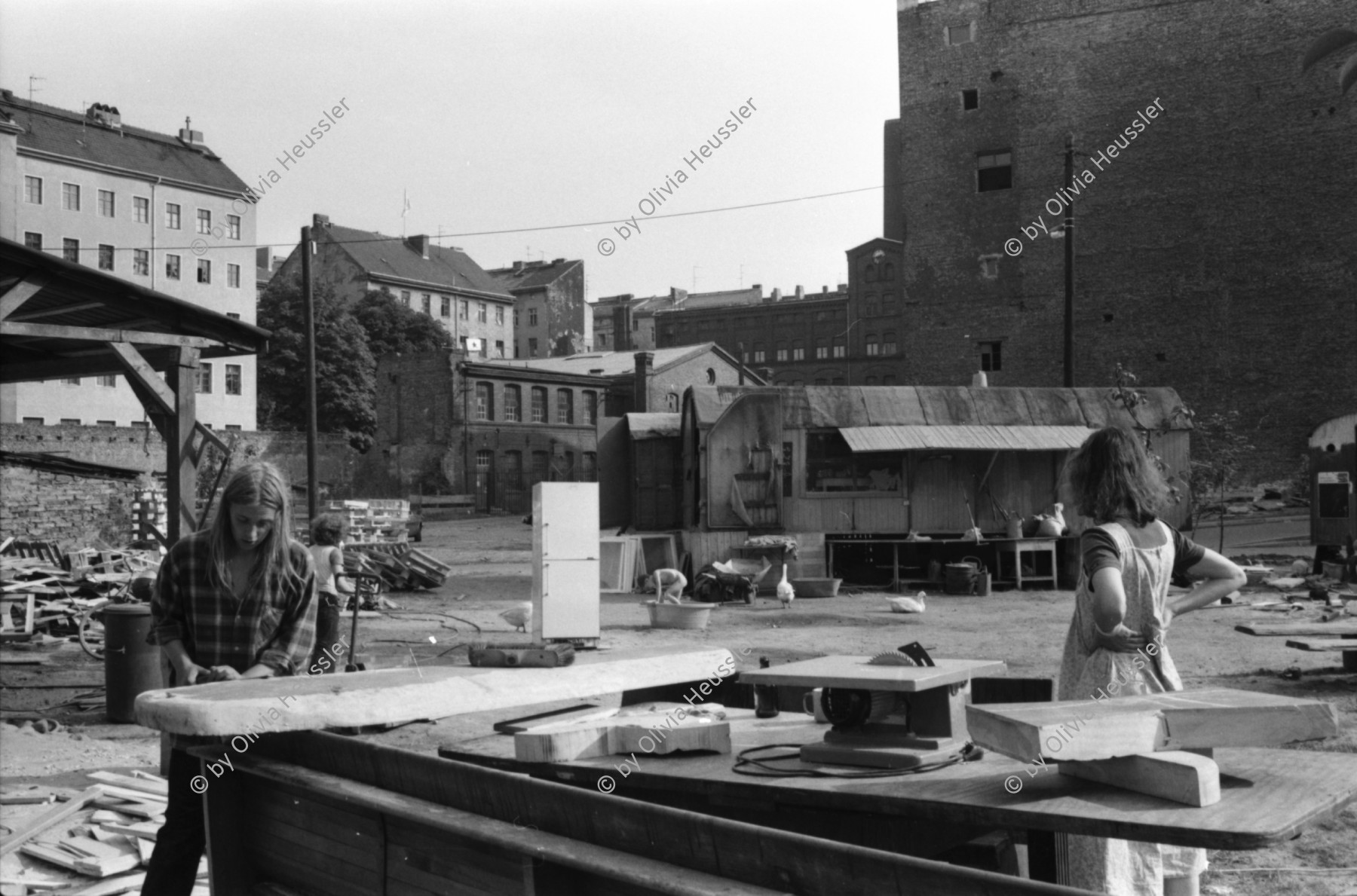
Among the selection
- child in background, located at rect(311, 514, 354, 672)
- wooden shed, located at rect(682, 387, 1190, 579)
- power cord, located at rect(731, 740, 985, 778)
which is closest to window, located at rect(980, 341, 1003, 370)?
wooden shed, located at rect(682, 387, 1190, 579)

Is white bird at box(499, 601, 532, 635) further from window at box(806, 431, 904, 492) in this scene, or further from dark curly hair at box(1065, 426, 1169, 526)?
dark curly hair at box(1065, 426, 1169, 526)

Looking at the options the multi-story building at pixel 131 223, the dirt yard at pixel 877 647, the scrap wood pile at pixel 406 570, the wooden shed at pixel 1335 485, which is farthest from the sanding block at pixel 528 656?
the multi-story building at pixel 131 223

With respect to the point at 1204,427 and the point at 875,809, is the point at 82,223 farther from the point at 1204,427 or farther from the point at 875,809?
the point at 875,809

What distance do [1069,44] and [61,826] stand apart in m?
Result: 44.2

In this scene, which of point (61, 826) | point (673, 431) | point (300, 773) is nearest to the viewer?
point (300, 773)

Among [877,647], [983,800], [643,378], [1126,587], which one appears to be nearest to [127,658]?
[877,647]

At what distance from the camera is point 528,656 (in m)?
4.47

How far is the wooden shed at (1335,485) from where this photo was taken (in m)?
22.4

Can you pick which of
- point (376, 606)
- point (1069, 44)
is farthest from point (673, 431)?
point (1069, 44)

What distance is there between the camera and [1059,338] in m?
44.1

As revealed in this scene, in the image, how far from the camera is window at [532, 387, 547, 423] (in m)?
61.0

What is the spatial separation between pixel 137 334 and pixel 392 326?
6377cm

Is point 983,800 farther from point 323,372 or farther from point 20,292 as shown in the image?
point 323,372

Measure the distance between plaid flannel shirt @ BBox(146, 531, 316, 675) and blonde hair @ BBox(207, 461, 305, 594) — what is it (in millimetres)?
54
